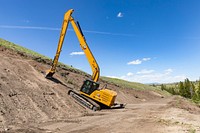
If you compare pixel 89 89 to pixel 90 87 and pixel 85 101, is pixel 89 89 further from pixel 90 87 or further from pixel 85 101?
pixel 85 101

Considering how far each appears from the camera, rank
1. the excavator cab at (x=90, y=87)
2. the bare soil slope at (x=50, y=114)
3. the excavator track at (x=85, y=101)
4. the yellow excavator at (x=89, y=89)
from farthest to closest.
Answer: the excavator cab at (x=90, y=87) → the yellow excavator at (x=89, y=89) → the excavator track at (x=85, y=101) → the bare soil slope at (x=50, y=114)

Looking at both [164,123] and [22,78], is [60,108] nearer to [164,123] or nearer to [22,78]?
[22,78]

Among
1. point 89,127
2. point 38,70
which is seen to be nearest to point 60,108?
point 89,127

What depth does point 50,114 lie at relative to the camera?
18.6m

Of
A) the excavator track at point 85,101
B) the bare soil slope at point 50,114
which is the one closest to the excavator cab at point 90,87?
the excavator track at point 85,101

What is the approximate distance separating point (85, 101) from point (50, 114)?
541 cm

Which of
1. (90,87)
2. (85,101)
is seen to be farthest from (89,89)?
(85,101)

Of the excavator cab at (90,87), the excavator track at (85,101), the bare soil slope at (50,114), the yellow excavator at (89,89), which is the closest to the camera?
the bare soil slope at (50,114)

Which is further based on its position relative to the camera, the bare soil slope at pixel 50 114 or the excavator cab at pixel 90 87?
the excavator cab at pixel 90 87

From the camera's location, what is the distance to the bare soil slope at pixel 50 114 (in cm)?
1389

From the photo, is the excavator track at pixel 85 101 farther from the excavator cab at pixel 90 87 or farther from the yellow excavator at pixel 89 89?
the excavator cab at pixel 90 87

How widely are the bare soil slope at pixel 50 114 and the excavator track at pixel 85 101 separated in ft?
2.05

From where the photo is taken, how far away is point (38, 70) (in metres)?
28.1

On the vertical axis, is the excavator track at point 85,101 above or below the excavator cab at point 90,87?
below
